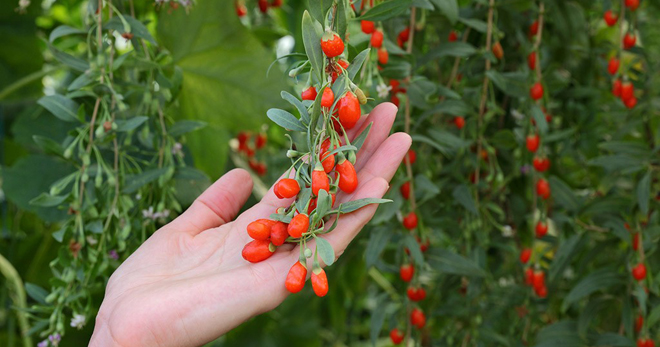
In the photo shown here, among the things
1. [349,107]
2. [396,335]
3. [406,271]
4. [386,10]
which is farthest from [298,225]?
[396,335]

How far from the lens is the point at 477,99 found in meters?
1.15

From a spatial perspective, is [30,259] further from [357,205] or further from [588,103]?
[588,103]

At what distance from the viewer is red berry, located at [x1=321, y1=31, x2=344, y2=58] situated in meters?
0.67

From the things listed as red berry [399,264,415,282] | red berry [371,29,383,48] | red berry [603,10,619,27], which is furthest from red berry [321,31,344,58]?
red berry [603,10,619,27]

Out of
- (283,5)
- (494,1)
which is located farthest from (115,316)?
(283,5)

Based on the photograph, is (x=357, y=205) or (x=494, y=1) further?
(x=494, y=1)

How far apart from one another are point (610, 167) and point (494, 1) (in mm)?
366

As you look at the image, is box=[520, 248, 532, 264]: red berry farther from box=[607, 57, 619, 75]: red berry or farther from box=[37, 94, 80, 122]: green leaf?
box=[37, 94, 80, 122]: green leaf

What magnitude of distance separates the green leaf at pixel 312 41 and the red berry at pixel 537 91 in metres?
0.56

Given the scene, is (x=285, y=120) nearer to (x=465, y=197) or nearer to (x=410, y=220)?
(x=410, y=220)

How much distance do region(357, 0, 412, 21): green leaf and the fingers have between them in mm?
369

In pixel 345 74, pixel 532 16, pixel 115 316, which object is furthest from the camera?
pixel 532 16

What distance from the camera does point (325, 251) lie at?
715mm

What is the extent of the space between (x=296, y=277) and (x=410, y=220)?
333mm
